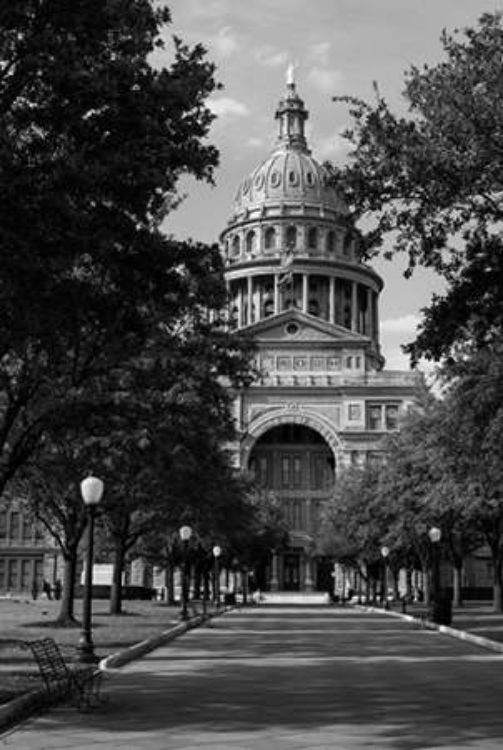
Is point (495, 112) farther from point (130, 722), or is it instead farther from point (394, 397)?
point (394, 397)

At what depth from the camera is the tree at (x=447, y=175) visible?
2100 cm

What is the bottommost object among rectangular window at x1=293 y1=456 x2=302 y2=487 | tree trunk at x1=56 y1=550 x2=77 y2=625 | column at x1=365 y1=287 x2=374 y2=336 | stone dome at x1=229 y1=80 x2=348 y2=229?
tree trunk at x1=56 y1=550 x2=77 y2=625

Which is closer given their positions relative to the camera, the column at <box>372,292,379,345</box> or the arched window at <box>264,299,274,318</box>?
the arched window at <box>264,299,274,318</box>

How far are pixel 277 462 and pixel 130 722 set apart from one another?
124 meters

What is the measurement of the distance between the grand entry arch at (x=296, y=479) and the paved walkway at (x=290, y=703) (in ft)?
336

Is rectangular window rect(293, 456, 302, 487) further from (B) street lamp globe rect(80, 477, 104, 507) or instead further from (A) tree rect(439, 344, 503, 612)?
(B) street lamp globe rect(80, 477, 104, 507)

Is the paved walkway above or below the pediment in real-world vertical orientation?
below

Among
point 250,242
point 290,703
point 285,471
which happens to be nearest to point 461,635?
point 290,703

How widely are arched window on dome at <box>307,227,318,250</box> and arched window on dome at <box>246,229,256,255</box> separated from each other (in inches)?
317

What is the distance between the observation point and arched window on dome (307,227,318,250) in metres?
162

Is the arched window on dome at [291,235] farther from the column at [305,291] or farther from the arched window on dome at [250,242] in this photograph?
the column at [305,291]

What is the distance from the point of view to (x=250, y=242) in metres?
164

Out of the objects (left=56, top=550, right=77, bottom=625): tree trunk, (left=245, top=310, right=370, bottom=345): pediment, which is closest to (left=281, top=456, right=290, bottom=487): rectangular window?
(left=245, top=310, right=370, bottom=345): pediment

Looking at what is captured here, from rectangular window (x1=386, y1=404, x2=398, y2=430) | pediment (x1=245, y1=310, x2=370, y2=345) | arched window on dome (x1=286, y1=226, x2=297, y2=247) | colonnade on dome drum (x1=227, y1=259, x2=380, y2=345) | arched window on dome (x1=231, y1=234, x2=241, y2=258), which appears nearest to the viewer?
rectangular window (x1=386, y1=404, x2=398, y2=430)
